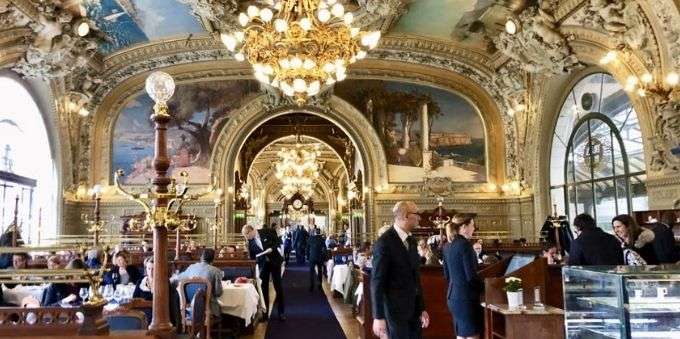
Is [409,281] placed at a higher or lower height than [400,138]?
lower

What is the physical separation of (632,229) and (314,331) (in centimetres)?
444

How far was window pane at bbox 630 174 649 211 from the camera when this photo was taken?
10.8 m

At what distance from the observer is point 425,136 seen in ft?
55.7

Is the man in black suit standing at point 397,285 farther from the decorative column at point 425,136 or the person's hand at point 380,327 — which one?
the decorative column at point 425,136

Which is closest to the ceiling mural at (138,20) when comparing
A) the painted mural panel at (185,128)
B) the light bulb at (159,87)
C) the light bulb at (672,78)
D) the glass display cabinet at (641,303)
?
the painted mural panel at (185,128)

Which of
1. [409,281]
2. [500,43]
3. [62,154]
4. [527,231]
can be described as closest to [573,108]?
[500,43]

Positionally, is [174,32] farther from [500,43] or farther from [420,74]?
[500,43]

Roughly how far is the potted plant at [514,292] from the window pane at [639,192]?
23.7ft

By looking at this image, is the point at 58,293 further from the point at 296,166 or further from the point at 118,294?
the point at 296,166

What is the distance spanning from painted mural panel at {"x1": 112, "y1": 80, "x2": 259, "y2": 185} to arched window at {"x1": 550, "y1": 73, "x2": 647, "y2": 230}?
9.40 metres

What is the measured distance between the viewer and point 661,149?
9.43 metres

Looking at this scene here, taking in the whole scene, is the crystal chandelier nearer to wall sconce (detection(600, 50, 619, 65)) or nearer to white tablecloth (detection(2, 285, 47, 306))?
wall sconce (detection(600, 50, 619, 65))

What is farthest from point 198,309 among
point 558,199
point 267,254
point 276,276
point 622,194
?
point 558,199

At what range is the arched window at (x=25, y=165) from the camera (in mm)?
12820
